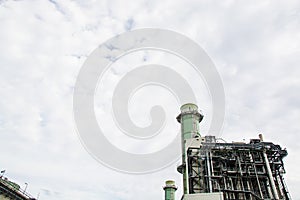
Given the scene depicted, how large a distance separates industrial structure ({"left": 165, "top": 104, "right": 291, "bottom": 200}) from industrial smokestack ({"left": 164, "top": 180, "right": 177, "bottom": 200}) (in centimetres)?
1303

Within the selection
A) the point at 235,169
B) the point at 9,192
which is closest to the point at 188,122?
the point at 235,169

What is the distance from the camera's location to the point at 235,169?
119 ft

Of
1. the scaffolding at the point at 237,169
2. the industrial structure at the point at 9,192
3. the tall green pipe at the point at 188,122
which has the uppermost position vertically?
the tall green pipe at the point at 188,122

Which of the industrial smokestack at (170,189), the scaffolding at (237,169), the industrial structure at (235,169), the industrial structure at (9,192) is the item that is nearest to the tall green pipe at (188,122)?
the industrial structure at (235,169)

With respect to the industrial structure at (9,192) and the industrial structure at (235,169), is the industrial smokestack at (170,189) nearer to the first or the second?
the industrial structure at (235,169)

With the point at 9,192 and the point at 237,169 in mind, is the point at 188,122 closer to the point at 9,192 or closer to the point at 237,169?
the point at 237,169

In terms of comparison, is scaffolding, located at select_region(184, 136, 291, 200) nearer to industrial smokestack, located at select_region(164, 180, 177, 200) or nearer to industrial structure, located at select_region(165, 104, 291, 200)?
industrial structure, located at select_region(165, 104, 291, 200)

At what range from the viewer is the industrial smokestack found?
162 feet

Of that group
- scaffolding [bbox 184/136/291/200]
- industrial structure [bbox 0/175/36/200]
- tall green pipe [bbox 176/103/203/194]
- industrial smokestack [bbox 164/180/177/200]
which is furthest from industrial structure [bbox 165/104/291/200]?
industrial structure [bbox 0/175/36/200]

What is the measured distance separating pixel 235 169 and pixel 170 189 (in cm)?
1763

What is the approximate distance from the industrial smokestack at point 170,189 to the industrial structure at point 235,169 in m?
13.0

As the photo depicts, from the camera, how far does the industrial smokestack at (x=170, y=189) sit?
49.3 metres

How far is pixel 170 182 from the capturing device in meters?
51.2

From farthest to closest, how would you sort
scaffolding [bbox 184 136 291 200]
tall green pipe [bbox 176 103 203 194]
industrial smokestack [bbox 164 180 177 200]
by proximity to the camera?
industrial smokestack [bbox 164 180 177 200], tall green pipe [bbox 176 103 203 194], scaffolding [bbox 184 136 291 200]
